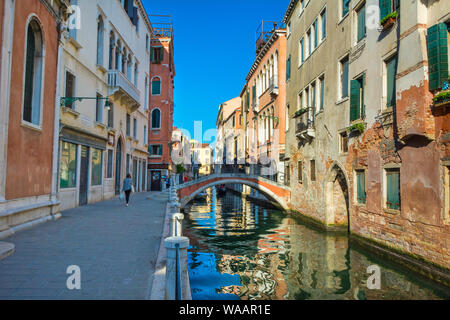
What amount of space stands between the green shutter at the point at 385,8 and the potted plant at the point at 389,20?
285 millimetres

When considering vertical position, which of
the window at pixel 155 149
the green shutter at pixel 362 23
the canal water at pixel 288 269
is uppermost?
the green shutter at pixel 362 23

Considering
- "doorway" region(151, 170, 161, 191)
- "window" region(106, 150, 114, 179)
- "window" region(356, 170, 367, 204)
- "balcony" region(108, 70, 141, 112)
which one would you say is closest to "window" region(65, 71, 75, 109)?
"balcony" region(108, 70, 141, 112)

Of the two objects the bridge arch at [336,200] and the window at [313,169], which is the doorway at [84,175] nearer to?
the bridge arch at [336,200]

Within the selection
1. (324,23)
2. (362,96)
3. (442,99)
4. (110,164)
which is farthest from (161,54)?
(442,99)

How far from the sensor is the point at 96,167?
14094mm

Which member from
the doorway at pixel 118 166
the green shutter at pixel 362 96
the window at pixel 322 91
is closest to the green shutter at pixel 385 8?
the green shutter at pixel 362 96

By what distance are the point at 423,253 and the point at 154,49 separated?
24754 mm

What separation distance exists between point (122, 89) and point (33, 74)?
311 inches

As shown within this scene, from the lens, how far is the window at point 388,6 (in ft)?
28.8

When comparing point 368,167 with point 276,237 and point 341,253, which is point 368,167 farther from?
point 276,237

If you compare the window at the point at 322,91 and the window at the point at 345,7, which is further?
the window at the point at 322,91

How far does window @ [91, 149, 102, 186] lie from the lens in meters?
13.7

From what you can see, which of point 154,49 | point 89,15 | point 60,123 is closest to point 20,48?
point 60,123

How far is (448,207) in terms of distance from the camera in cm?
654
